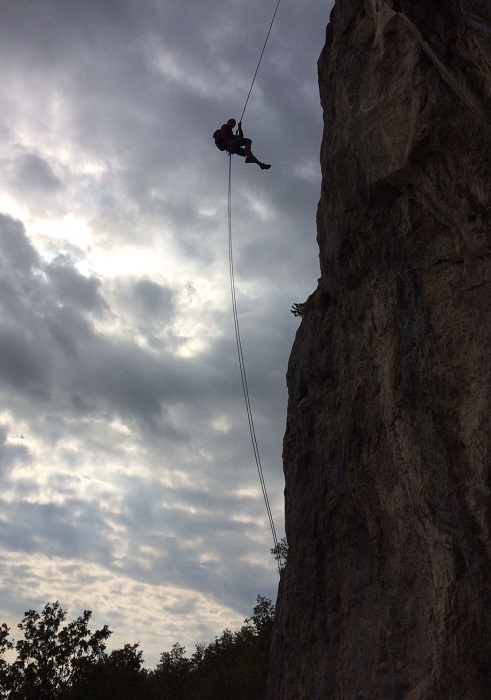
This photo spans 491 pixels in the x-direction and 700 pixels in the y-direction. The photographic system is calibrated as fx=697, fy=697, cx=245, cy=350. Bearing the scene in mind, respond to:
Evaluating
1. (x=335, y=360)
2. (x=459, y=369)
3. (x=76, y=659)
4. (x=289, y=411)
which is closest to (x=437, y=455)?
(x=459, y=369)

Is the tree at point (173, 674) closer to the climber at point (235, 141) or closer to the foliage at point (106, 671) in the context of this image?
the foliage at point (106, 671)

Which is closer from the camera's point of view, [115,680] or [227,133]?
[227,133]

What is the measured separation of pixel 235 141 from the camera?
20828mm

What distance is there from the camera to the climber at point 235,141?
2073 cm

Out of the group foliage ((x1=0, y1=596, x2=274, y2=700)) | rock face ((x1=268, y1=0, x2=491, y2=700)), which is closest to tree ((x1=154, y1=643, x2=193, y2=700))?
foliage ((x1=0, y1=596, x2=274, y2=700))

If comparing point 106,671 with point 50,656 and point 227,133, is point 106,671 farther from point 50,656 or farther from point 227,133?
point 227,133

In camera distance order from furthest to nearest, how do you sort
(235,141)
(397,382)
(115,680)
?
1. (115,680)
2. (235,141)
3. (397,382)

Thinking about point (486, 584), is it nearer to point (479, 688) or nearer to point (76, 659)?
point (479, 688)

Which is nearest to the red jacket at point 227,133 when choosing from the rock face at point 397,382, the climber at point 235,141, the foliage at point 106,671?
the climber at point 235,141

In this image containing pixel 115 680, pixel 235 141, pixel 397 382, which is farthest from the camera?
pixel 115 680

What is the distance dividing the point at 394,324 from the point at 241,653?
2540 cm

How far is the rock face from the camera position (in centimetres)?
1055

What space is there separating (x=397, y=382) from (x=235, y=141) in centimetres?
1106

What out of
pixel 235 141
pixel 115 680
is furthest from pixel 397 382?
pixel 115 680
